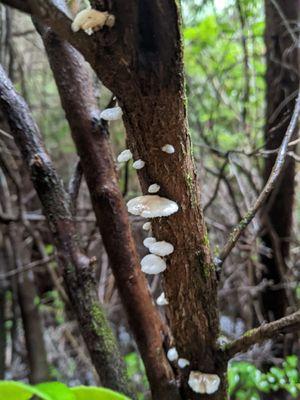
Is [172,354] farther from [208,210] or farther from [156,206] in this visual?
[208,210]

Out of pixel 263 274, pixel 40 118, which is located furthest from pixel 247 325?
pixel 40 118

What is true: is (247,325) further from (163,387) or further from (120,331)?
(163,387)

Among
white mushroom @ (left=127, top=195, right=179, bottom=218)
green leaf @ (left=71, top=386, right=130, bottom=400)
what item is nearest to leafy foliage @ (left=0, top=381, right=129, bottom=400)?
green leaf @ (left=71, top=386, right=130, bottom=400)

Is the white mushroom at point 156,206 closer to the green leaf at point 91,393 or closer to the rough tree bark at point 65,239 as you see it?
the green leaf at point 91,393

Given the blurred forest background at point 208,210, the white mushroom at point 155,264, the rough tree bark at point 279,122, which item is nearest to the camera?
the white mushroom at point 155,264

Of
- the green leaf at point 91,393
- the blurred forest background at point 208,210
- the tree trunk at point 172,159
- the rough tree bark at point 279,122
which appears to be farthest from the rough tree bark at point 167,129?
the rough tree bark at point 279,122

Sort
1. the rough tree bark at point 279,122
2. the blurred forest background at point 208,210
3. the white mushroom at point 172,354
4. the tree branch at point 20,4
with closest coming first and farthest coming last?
the tree branch at point 20,4 < the white mushroom at point 172,354 < the rough tree bark at point 279,122 < the blurred forest background at point 208,210

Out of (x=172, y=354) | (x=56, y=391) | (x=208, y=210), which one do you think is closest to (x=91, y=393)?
(x=56, y=391)
